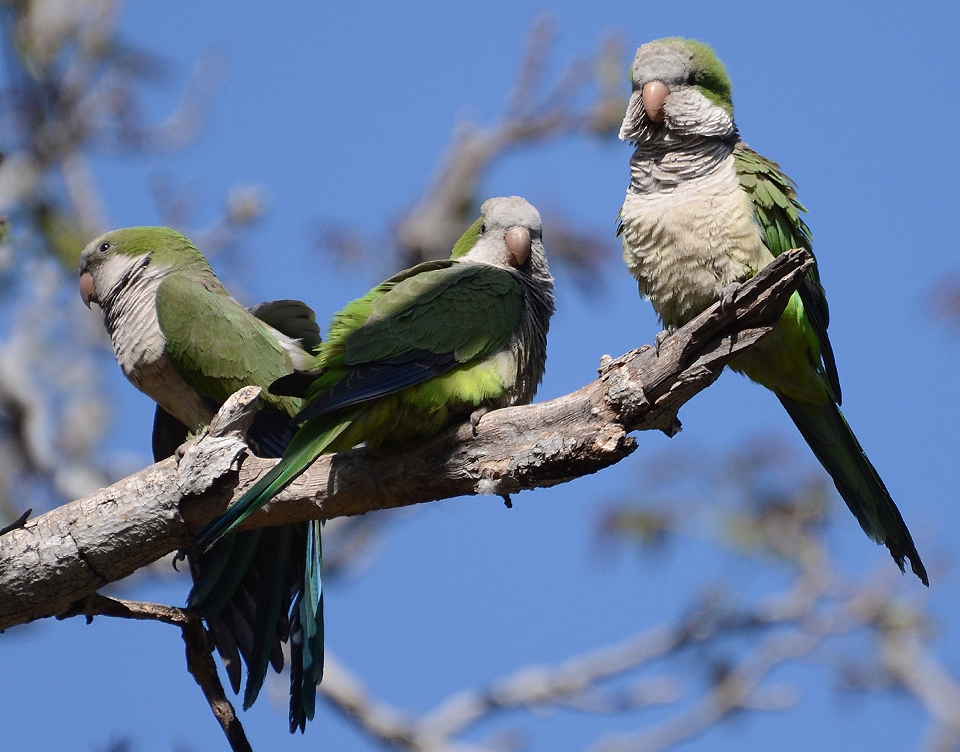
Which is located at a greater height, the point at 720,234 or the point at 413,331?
the point at 413,331

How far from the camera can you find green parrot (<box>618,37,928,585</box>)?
3.60 m

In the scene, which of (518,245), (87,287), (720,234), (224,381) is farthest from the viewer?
(87,287)

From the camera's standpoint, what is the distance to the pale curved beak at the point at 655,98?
3.83 metres

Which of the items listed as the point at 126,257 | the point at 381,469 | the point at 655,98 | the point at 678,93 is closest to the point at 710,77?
the point at 678,93

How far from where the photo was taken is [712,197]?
11.9ft

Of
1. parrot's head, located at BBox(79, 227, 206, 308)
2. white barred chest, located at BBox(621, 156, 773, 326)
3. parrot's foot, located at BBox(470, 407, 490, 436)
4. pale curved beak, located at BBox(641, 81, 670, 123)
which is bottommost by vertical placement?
parrot's foot, located at BBox(470, 407, 490, 436)

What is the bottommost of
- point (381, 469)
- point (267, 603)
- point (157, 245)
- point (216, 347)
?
point (381, 469)

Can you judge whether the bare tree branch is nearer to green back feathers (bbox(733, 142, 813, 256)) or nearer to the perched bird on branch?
the perched bird on branch

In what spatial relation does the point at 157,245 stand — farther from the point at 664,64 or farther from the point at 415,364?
the point at 664,64

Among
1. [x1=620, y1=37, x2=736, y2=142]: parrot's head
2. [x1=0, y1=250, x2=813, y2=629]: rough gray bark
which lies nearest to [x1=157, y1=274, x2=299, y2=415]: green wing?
[x1=0, y1=250, x2=813, y2=629]: rough gray bark

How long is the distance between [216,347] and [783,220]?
259cm

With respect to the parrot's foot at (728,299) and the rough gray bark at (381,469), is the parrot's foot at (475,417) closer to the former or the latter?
the rough gray bark at (381,469)

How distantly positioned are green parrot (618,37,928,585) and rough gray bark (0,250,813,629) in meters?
0.50

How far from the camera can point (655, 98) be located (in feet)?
12.6
